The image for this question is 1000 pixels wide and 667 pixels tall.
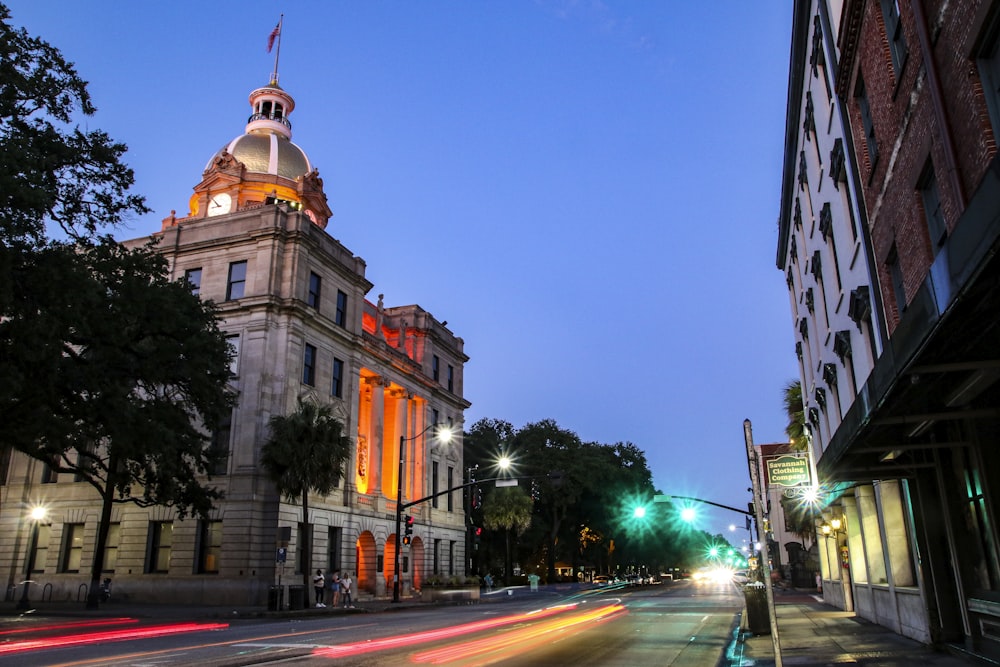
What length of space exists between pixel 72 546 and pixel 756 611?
3698cm

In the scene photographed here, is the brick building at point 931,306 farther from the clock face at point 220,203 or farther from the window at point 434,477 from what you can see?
the clock face at point 220,203

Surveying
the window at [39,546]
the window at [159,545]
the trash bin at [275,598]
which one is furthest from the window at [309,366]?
the window at [39,546]

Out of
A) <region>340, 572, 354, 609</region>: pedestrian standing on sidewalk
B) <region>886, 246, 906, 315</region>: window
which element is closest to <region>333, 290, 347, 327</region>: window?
<region>340, 572, 354, 609</region>: pedestrian standing on sidewalk

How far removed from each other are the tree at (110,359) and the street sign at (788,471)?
18015mm

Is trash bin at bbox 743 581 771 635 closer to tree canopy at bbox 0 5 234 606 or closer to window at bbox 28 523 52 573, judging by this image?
tree canopy at bbox 0 5 234 606

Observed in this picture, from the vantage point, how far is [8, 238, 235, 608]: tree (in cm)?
2019

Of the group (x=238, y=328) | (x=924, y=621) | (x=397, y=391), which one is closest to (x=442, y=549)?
(x=397, y=391)

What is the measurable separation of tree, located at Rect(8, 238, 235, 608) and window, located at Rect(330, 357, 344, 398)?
1409 cm

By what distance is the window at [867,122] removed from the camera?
16578 mm

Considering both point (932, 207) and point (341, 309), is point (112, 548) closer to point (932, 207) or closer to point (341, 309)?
point (341, 309)

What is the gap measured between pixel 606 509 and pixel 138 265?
61676 mm

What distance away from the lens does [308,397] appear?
4088cm

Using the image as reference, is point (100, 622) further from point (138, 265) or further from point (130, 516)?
point (130, 516)

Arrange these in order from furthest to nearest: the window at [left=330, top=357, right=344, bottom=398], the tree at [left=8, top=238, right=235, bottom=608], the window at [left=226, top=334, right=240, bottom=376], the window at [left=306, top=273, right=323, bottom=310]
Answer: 1. the window at [left=330, top=357, right=344, bottom=398]
2. the window at [left=306, top=273, right=323, bottom=310]
3. the window at [left=226, top=334, right=240, bottom=376]
4. the tree at [left=8, top=238, right=235, bottom=608]
